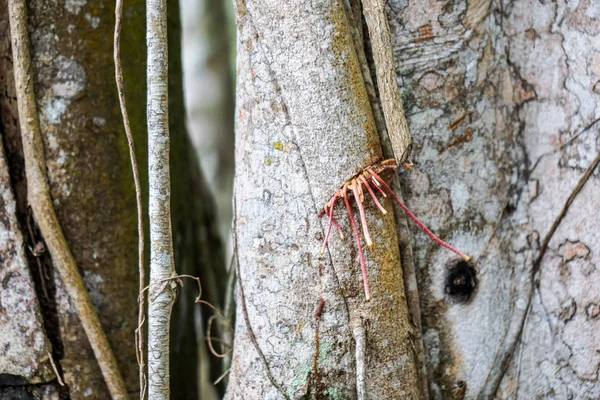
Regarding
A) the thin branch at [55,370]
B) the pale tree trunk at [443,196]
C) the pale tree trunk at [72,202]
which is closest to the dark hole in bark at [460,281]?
the pale tree trunk at [443,196]

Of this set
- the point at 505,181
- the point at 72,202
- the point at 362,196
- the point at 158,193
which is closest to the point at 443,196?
the point at 505,181

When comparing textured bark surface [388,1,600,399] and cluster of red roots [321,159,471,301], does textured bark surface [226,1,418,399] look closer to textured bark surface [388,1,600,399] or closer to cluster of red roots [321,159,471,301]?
cluster of red roots [321,159,471,301]

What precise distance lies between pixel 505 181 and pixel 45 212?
38.9 inches

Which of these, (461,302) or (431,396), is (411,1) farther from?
(431,396)

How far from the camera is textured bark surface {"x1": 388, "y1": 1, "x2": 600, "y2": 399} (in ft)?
4.23

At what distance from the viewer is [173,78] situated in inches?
70.1

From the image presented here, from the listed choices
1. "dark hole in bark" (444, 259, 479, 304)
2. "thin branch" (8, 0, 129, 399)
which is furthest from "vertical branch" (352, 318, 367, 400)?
"thin branch" (8, 0, 129, 399)

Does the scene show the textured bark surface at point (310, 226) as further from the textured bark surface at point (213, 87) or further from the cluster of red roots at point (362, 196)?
the textured bark surface at point (213, 87)

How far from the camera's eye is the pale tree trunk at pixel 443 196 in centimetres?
118

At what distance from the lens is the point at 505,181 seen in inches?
53.6

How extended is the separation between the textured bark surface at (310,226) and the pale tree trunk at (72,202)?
0.40 m

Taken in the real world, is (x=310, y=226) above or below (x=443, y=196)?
below

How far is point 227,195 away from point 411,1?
247 centimetres

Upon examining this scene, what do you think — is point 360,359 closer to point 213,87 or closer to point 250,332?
point 250,332
